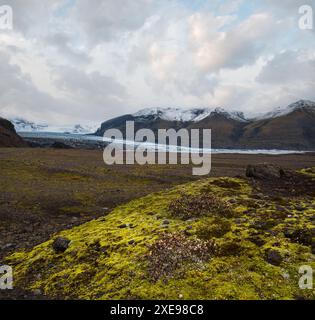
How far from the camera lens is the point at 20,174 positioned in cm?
4666

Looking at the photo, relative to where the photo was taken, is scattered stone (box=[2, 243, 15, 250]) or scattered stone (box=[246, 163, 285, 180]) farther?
scattered stone (box=[246, 163, 285, 180])

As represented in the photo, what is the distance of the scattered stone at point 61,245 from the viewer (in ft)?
43.7

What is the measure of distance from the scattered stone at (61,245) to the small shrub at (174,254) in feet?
13.3


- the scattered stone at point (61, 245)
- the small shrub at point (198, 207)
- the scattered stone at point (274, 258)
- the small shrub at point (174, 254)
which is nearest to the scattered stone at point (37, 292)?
the scattered stone at point (61, 245)

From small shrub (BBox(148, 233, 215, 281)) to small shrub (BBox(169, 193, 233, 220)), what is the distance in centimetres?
278

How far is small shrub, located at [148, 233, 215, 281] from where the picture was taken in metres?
10.0

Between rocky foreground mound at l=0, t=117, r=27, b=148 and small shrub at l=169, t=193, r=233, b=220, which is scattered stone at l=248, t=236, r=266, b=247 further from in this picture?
rocky foreground mound at l=0, t=117, r=27, b=148

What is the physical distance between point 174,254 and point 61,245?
514 centimetres

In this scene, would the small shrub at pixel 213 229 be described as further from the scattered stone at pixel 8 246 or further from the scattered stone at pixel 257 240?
the scattered stone at pixel 8 246

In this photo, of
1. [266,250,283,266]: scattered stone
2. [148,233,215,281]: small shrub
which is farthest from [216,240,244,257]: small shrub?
[266,250,283,266]: scattered stone

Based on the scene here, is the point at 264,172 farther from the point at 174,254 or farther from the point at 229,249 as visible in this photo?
the point at 174,254
